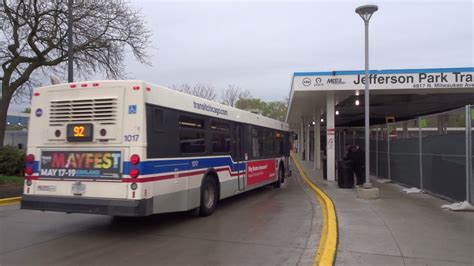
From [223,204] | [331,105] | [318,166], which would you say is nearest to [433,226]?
[223,204]

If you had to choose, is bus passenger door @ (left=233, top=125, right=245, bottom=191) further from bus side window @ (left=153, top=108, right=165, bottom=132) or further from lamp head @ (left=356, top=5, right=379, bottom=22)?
lamp head @ (left=356, top=5, right=379, bottom=22)

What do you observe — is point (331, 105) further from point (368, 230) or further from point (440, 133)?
point (368, 230)

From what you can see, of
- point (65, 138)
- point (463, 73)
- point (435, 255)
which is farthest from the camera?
point (463, 73)

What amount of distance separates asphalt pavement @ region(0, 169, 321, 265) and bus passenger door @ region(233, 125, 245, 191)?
4.00ft

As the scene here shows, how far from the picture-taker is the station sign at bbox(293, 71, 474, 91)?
1791 centimetres

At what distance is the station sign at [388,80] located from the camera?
705 inches

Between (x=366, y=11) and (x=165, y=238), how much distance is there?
8.96 m

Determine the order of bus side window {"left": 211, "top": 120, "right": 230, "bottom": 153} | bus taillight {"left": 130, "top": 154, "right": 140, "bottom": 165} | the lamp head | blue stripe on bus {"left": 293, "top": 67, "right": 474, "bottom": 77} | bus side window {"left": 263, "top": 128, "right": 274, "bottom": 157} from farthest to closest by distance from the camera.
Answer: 1. blue stripe on bus {"left": 293, "top": 67, "right": 474, "bottom": 77}
2. bus side window {"left": 263, "top": 128, "right": 274, "bottom": 157}
3. the lamp head
4. bus side window {"left": 211, "top": 120, "right": 230, "bottom": 153}
5. bus taillight {"left": 130, "top": 154, "right": 140, "bottom": 165}

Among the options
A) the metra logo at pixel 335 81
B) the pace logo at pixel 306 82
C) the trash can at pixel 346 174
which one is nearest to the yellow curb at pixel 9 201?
the trash can at pixel 346 174

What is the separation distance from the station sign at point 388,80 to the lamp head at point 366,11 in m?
5.11

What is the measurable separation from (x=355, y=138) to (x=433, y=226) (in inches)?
630

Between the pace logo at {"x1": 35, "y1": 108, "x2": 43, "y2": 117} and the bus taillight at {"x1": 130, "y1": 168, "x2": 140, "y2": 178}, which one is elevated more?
the pace logo at {"x1": 35, "y1": 108, "x2": 43, "y2": 117}

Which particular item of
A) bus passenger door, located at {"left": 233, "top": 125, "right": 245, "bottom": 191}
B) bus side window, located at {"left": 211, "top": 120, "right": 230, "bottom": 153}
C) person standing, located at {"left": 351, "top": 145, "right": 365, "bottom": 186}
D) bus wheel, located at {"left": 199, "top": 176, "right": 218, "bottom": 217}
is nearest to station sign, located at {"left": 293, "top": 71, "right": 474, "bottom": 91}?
person standing, located at {"left": 351, "top": 145, "right": 365, "bottom": 186}

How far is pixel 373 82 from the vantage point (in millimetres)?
18172
